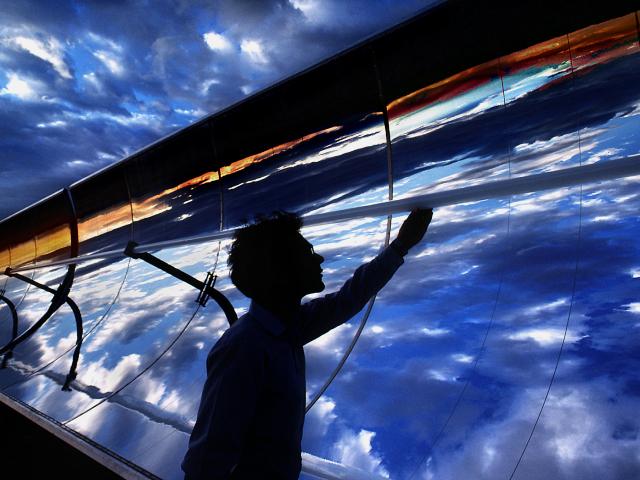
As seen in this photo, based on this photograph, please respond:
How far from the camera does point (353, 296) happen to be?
4.45ft

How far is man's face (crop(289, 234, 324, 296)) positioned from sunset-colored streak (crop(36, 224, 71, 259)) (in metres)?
5.08

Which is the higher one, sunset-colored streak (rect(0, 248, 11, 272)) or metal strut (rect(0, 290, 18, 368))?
sunset-colored streak (rect(0, 248, 11, 272))

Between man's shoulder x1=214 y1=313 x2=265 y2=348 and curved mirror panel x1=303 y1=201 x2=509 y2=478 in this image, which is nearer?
man's shoulder x1=214 y1=313 x2=265 y2=348

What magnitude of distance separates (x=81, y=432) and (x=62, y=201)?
2.90 metres

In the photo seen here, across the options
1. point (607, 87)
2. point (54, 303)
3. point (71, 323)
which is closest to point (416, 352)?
point (607, 87)

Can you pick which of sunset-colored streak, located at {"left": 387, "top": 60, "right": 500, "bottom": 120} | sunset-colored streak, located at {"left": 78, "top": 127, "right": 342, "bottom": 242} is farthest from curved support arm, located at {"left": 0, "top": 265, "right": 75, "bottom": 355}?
sunset-colored streak, located at {"left": 387, "top": 60, "right": 500, "bottom": 120}

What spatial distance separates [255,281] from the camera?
1.21 m

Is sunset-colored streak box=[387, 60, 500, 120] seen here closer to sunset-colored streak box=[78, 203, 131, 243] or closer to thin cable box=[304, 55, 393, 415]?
thin cable box=[304, 55, 393, 415]

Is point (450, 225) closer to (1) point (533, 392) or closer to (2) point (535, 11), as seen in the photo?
(1) point (533, 392)

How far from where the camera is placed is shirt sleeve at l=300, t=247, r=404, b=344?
1.33 metres

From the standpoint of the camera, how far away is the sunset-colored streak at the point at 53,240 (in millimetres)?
5477

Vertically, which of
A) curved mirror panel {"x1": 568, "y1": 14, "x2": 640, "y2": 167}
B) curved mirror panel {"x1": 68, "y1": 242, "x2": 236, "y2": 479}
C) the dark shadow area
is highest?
curved mirror panel {"x1": 568, "y1": 14, "x2": 640, "y2": 167}

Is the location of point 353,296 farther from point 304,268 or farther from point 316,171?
point 316,171

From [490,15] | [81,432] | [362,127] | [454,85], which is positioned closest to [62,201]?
[81,432]
